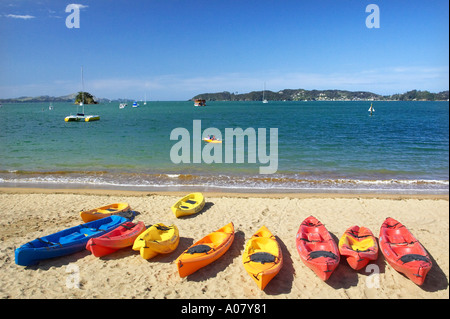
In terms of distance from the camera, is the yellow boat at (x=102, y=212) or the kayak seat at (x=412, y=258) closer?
the kayak seat at (x=412, y=258)

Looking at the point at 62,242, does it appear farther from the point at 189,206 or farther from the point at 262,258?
the point at 262,258

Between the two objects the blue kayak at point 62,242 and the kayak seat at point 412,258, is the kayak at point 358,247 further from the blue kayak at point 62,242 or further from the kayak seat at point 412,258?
the blue kayak at point 62,242

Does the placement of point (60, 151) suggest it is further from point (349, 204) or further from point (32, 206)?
point (349, 204)

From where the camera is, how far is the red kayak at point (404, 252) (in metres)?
6.35

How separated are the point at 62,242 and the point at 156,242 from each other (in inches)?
120

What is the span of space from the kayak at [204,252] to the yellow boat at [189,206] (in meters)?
2.31

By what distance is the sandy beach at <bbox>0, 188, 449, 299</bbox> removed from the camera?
641cm

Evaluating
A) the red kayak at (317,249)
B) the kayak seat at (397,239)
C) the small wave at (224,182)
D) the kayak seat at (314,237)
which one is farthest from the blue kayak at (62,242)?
the kayak seat at (397,239)

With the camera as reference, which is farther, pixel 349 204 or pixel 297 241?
pixel 349 204

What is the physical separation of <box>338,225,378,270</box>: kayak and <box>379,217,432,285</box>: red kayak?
32cm

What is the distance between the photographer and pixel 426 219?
31.2 feet

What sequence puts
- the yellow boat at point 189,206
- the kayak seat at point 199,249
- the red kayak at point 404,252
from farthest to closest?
1. the yellow boat at point 189,206
2. the kayak seat at point 199,249
3. the red kayak at point 404,252

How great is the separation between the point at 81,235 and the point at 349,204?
10.2 m
